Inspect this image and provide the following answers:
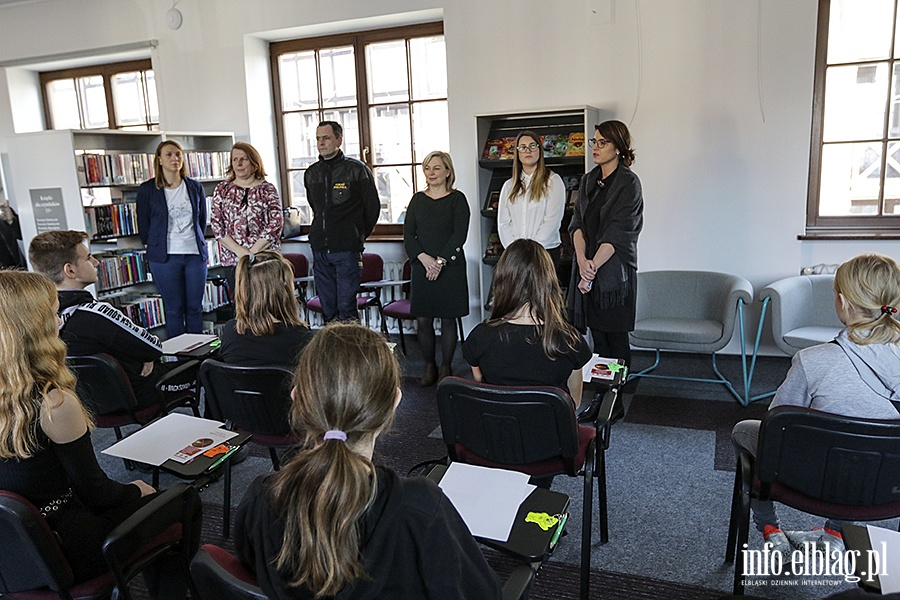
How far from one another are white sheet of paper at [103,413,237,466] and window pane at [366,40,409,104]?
425 centimetres

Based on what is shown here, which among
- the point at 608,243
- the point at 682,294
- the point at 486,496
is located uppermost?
the point at 608,243

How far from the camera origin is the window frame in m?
4.50

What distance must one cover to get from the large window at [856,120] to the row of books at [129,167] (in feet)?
15.8

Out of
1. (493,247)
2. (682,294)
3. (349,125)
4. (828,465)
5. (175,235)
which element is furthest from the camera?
(349,125)

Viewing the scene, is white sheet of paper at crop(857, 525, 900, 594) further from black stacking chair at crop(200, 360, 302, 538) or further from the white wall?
the white wall

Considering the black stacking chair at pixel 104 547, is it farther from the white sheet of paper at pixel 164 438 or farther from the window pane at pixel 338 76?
the window pane at pixel 338 76

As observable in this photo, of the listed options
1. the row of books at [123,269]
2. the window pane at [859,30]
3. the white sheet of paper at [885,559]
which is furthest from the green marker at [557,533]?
the row of books at [123,269]

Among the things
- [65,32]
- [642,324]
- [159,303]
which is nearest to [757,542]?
[642,324]

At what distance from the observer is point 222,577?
120cm

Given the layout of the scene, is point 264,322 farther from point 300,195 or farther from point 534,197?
point 300,195

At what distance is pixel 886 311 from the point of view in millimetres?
2043

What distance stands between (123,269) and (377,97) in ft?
8.34

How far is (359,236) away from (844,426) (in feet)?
11.2

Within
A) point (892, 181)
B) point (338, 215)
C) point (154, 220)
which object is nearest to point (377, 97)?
point (338, 215)
